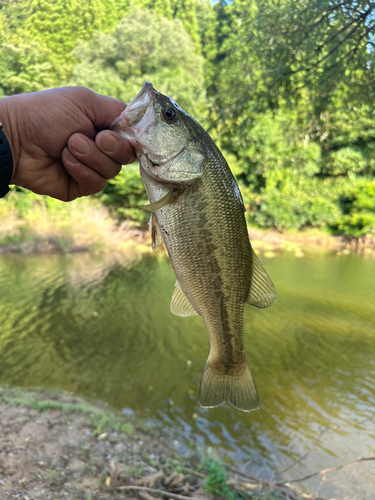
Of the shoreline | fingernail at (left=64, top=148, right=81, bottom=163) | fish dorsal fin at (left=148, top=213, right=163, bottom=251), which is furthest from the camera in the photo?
the shoreline

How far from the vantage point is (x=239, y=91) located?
6859 mm

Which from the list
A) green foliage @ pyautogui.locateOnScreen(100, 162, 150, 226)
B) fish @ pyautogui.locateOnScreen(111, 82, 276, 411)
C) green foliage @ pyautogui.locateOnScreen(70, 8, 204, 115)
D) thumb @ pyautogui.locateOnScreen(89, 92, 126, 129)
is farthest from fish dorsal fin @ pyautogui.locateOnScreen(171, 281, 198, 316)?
green foliage @ pyautogui.locateOnScreen(70, 8, 204, 115)

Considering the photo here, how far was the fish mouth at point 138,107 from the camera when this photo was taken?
164cm

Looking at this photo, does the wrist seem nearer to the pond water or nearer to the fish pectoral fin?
the fish pectoral fin

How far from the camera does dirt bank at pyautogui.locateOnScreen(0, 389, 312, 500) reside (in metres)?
3.50

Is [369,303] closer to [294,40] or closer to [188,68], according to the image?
[294,40]

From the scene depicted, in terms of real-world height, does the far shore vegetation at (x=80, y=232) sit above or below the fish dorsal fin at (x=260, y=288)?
below

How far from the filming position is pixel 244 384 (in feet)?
5.97

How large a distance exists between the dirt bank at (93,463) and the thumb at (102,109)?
3377mm

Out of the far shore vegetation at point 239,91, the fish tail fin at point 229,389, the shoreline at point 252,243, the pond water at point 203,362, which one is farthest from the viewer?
the shoreline at point 252,243

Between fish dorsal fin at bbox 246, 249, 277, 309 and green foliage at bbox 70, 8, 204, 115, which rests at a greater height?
green foliage at bbox 70, 8, 204, 115

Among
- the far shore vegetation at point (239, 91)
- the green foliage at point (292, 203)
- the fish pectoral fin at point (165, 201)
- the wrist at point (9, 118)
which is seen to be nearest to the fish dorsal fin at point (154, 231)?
the fish pectoral fin at point (165, 201)

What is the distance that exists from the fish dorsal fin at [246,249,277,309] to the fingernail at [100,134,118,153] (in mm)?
903

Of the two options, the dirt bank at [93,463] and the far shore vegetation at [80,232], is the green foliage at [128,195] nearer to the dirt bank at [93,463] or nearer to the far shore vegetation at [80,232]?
the far shore vegetation at [80,232]
